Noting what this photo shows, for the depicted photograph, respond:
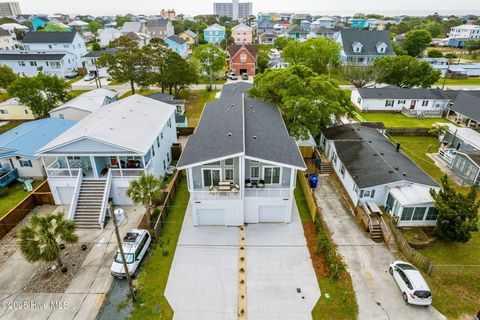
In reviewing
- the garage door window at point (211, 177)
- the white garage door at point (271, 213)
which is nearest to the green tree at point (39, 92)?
the garage door window at point (211, 177)

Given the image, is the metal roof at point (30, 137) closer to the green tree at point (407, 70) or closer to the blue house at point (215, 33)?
the green tree at point (407, 70)

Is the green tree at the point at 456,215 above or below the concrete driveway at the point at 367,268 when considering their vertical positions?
above

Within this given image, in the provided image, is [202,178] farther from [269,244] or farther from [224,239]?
[269,244]

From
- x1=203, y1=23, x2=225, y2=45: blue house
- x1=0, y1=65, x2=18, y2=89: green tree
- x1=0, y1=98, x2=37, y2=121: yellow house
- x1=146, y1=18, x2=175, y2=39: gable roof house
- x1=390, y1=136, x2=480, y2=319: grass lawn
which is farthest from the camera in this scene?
x1=146, y1=18, x2=175, y2=39: gable roof house

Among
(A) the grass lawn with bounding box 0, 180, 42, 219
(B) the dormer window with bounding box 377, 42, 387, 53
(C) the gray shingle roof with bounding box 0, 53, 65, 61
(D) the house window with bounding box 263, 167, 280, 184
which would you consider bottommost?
(A) the grass lawn with bounding box 0, 180, 42, 219

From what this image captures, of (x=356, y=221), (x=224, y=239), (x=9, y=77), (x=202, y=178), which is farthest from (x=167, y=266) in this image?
(x=9, y=77)

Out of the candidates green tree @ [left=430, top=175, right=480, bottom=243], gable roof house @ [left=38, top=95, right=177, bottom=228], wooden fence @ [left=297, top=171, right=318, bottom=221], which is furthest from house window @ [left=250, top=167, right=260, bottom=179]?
green tree @ [left=430, top=175, right=480, bottom=243]

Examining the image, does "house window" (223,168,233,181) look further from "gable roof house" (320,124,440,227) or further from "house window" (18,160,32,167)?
"house window" (18,160,32,167)
